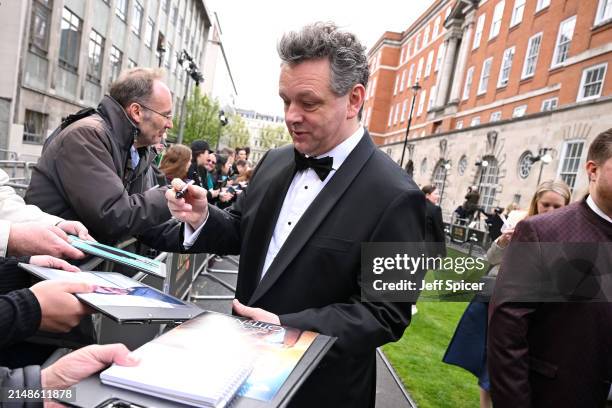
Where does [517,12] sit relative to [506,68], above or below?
above

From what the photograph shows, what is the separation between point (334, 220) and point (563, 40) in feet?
85.4

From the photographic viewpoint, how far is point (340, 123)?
192 cm

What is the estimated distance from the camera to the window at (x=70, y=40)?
728 inches

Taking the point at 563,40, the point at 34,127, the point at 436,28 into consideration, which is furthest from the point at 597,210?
the point at 436,28

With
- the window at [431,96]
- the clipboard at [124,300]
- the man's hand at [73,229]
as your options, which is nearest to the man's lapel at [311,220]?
the clipboard at [124,300]

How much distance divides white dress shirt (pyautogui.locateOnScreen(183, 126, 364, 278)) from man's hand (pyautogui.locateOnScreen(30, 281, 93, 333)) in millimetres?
849

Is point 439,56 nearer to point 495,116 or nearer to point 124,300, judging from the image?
point 495,116

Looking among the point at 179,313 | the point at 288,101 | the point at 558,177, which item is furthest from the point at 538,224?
the point at 558,177

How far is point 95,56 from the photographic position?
73.8 feet

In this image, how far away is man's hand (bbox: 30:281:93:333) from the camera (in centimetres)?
125

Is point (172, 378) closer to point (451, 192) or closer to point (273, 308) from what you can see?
point (273, 308)

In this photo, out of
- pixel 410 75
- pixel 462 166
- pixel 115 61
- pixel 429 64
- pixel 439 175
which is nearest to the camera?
pixel 115 61

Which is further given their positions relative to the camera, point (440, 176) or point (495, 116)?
point (440, 176)

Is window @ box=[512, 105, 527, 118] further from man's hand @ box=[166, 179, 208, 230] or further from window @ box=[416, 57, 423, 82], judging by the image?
man's hand @ box=[166, 179, 208, 230]
